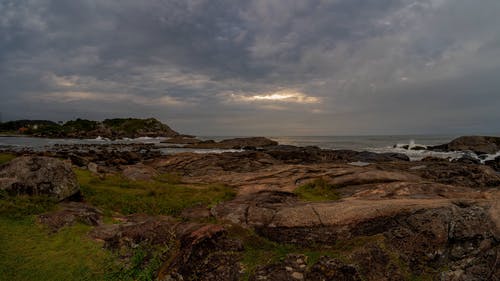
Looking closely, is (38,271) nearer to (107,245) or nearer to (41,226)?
(107,245)

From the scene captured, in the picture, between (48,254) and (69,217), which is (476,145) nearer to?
(69,217)

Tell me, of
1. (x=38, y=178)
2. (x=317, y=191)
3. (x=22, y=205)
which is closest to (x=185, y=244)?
(x=22, y=205)

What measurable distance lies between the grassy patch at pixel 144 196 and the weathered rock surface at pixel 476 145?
84128 millimetres

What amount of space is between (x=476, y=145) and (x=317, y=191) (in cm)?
8803

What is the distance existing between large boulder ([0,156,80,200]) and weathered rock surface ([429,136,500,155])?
299 ft

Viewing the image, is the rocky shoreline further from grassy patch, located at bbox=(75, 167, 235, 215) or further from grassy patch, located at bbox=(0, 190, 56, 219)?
grassy patch, located at bbox=(75, 167, 235, 215)

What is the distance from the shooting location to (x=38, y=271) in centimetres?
870

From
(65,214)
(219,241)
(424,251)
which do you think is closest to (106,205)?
(65,214)

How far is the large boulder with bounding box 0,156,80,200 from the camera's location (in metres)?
14.2

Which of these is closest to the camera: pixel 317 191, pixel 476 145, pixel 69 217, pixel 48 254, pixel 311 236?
pixel 48 254

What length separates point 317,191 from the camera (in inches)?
717

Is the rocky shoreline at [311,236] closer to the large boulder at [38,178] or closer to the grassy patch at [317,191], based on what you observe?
the large boulder at [38,178]

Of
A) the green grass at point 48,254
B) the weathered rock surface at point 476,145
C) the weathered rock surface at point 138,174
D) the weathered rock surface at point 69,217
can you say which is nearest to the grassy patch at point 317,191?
the weathered rock surface at point 69,217

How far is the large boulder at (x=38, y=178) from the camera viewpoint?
46.7ft
